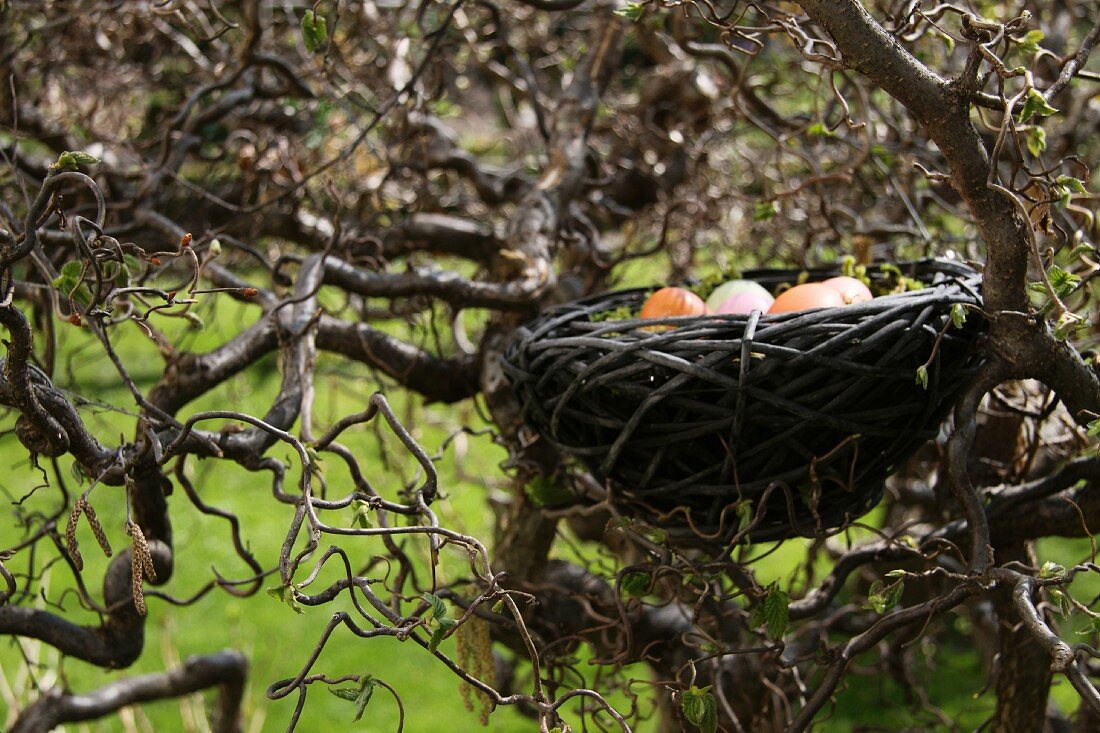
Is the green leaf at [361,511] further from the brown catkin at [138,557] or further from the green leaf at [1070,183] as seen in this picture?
the green leaf at [1070,183]

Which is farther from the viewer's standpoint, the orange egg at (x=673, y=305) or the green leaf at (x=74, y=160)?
the orange egg at (x=673, y=305)

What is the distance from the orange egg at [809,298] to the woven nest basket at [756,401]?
0.33ft

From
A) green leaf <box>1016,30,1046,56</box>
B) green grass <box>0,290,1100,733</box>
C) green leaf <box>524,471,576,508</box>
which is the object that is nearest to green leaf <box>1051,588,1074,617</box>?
green leaf <box>1016,30,1046,56</box>

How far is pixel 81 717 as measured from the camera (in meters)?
1.47

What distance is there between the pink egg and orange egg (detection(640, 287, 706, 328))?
0.02 metres

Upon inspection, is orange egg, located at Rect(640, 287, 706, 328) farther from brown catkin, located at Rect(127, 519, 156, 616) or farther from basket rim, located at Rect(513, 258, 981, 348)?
brown catkin, located at Rect(127, 519, 156, 616)

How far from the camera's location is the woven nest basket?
76cm

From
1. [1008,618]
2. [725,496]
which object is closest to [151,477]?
[725,496]

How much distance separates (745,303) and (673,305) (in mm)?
71

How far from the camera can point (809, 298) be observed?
940 mm

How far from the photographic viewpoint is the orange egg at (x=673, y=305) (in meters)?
1.01

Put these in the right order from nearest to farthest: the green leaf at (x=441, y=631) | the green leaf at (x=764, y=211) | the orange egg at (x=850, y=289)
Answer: the green leaf at (x=441, y=631)
the orange egg at (x=850, y=289)
the green leaf at (x=764, y=211)

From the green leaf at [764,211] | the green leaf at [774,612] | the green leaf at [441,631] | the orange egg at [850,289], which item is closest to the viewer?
the green leaf at [441,631]

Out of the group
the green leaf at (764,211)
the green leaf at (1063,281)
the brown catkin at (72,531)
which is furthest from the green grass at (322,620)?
the green leaf at (1063,281)
